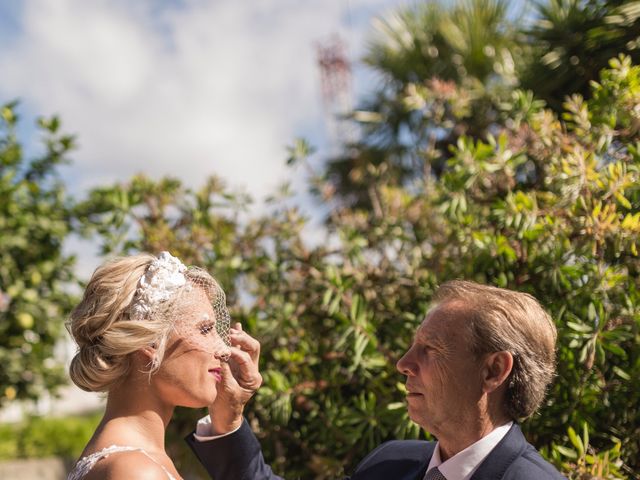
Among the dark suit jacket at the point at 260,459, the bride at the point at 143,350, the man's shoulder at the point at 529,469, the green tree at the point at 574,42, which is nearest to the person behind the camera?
the man's shoulder at the point at 529,469

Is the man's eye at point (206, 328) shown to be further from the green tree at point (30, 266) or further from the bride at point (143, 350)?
the green tree at point (30, 266)

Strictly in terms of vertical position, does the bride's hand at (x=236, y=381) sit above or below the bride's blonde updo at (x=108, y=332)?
below

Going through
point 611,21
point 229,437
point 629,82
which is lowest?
point 229,437

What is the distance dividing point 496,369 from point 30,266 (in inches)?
202

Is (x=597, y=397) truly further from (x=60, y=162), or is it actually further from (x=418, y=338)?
Result: (x=60, y=162)

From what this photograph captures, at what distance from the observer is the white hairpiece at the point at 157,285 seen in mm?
2375

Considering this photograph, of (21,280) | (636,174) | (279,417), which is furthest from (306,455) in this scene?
(21,280)

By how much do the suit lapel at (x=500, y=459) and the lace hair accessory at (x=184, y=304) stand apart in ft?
2.92

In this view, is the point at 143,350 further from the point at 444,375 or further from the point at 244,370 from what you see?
the point at 444,375

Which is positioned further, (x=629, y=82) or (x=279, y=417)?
(x=279, y=417)

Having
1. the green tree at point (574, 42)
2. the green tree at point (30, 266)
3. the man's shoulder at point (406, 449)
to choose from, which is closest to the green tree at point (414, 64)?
the green tree at point (574, 42)

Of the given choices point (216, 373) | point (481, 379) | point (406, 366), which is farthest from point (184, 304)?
point (481, 379)

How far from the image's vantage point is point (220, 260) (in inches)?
195

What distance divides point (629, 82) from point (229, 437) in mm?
2470
